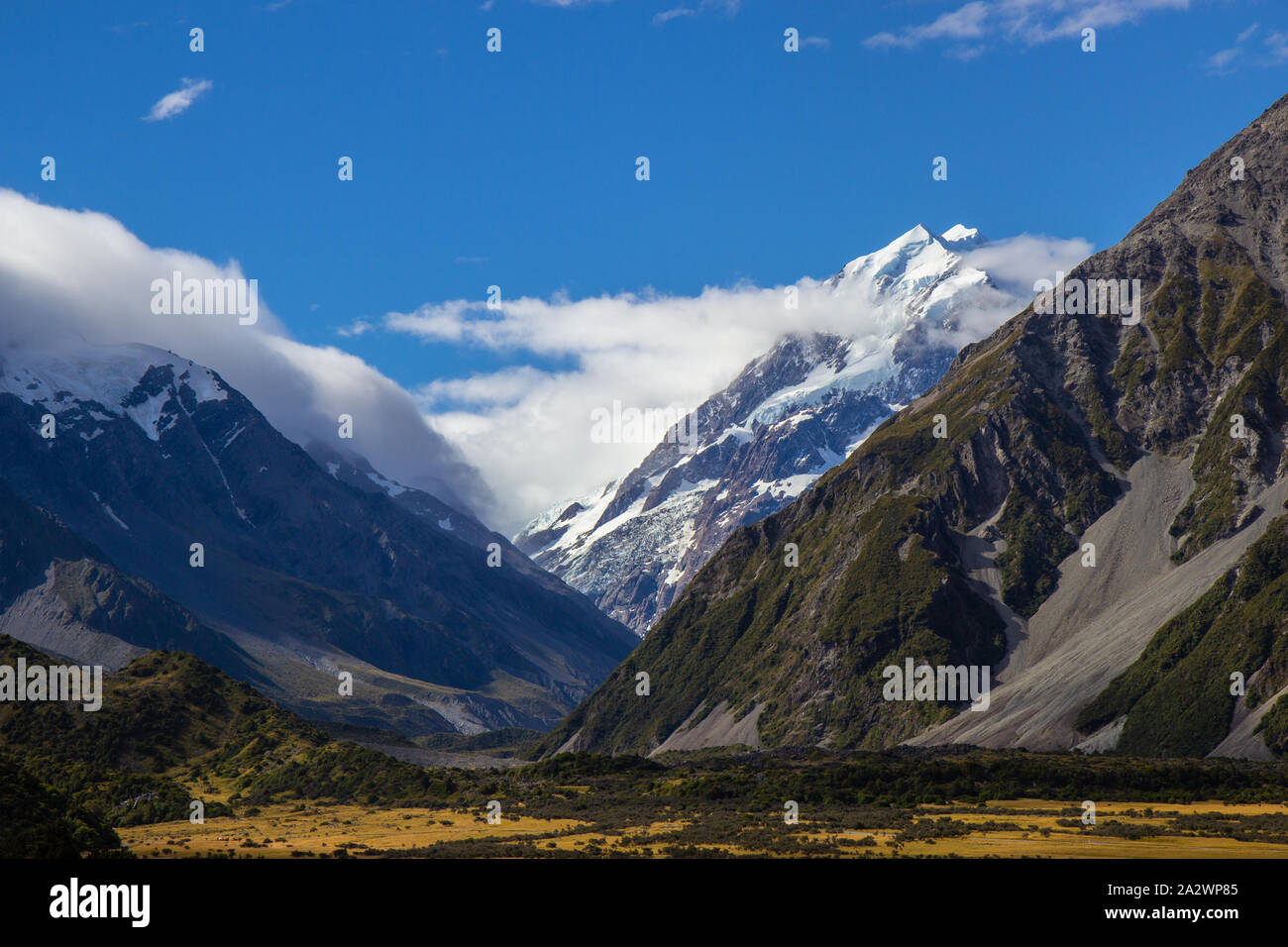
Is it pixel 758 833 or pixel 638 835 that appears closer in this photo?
pixel 638 835

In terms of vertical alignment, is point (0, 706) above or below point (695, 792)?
above

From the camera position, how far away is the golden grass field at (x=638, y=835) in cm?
11838

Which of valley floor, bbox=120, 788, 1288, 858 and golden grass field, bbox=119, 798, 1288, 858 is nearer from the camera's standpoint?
golden grass field, bbox=119, 798, 1288, 858

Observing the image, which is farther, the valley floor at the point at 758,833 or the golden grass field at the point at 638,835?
the valley floor at the point at 758,833

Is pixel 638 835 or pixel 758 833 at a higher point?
pixel 638 835

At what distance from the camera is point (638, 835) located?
137 m

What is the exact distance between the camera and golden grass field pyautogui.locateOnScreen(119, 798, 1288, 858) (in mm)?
118375
